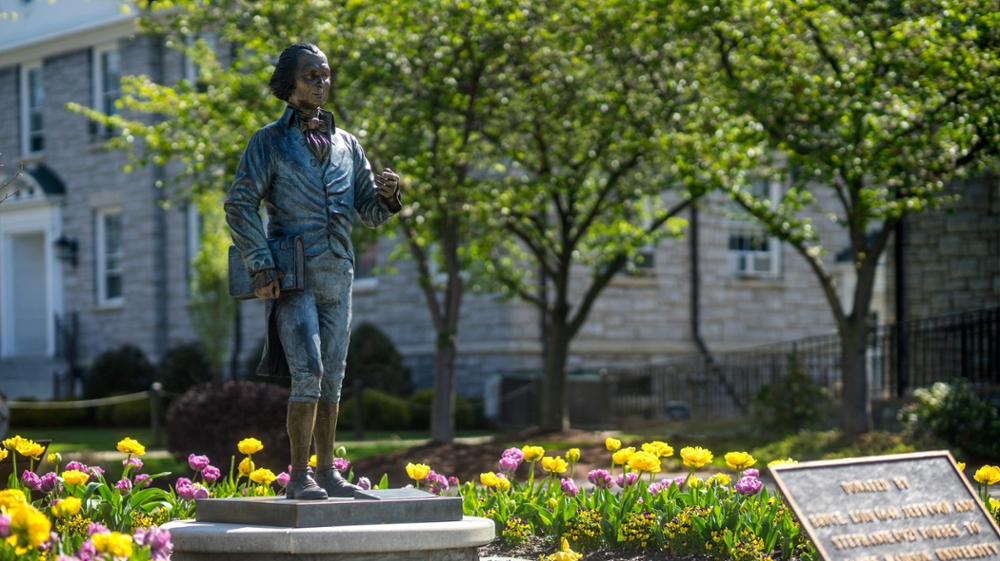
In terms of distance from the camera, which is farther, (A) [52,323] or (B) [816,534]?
(A) [52,323]

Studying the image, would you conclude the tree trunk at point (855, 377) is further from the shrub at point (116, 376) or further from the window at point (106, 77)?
the window at point (106, 77)

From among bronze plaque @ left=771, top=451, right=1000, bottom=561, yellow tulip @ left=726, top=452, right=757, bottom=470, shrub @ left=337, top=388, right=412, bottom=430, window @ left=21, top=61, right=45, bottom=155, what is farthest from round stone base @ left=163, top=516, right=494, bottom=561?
window @ left=21, top=61, right=45, bottom=155

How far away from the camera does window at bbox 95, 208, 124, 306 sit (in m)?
28.3

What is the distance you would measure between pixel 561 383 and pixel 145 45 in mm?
14399

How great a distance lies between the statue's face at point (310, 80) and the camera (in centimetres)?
642

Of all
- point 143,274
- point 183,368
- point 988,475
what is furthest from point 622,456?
point 143,274

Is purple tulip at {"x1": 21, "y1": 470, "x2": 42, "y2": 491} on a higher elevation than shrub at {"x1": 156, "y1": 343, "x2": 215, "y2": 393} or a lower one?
higher

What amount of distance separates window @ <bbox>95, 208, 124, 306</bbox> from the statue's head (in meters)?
22.9

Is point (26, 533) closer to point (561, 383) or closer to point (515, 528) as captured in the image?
point (515, 528)

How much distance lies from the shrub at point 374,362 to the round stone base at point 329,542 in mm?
15779

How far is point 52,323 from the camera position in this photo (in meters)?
29.3

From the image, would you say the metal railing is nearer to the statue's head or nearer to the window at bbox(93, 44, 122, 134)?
the statue's head

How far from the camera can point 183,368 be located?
2445 centimetres

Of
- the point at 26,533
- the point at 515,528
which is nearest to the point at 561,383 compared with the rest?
the point at 515,528
